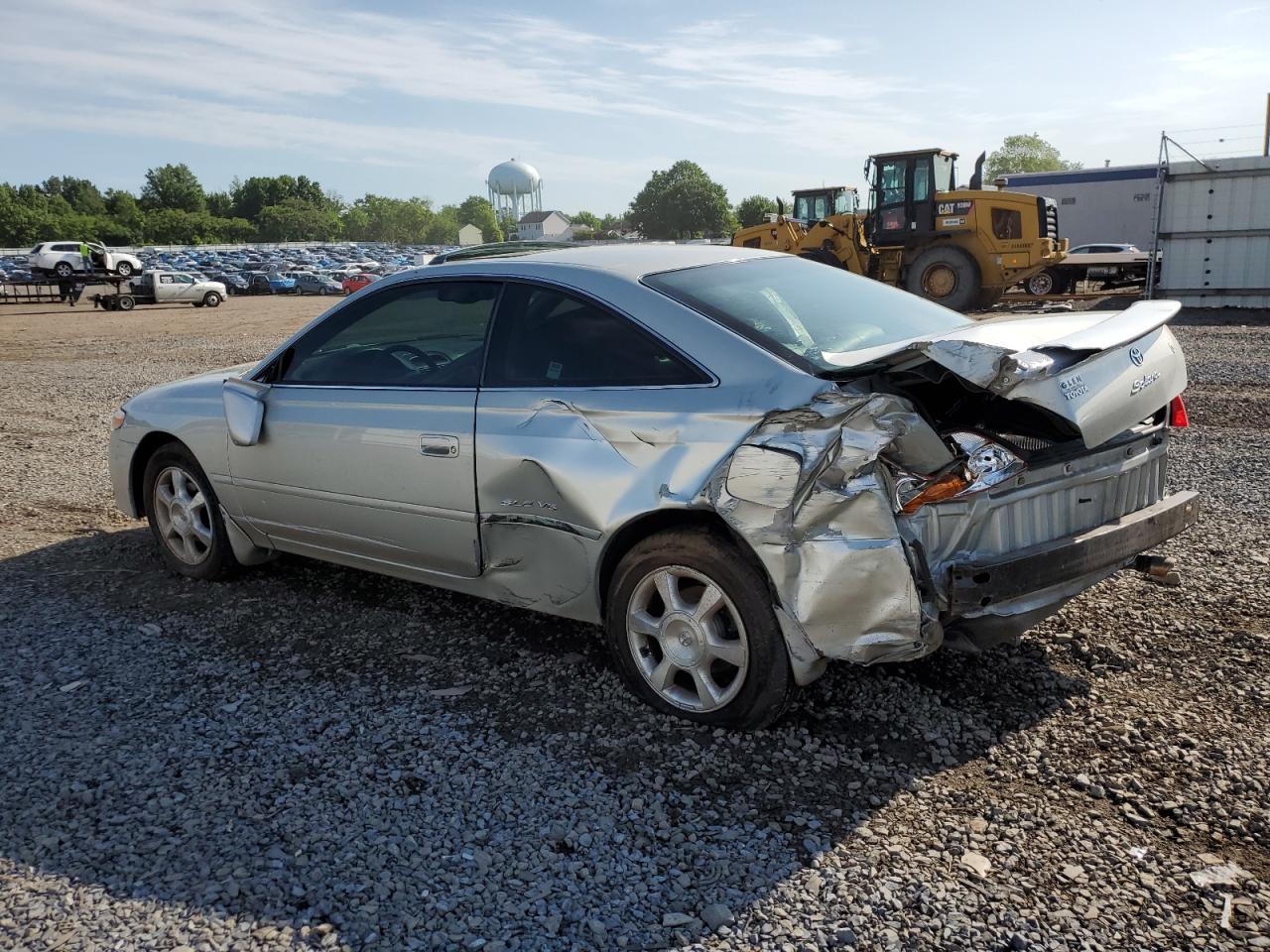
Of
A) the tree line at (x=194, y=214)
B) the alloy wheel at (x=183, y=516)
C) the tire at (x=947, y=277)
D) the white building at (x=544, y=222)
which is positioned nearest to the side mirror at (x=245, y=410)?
the alloy wheel at (x=183, y=516)

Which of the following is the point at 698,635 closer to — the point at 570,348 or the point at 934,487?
the point at 934,487

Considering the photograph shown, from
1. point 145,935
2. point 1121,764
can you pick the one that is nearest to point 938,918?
→ point 1121,764

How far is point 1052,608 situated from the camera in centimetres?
322

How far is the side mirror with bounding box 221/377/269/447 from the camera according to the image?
462cm

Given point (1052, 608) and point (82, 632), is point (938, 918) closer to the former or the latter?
point (1052, 608)

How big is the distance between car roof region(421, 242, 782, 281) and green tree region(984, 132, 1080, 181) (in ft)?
352

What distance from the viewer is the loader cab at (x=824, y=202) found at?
23531mm

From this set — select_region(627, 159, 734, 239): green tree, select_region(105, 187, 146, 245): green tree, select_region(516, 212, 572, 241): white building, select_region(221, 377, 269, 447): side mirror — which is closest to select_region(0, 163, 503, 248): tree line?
select_region(105, 187, 146, 245): green tree

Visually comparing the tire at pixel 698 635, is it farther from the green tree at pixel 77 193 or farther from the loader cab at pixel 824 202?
the green tree at pixel 77 193

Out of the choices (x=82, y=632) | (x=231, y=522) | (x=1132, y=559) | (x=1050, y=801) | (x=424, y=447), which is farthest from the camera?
(x=231, y=522)

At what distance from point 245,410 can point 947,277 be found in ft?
56.0

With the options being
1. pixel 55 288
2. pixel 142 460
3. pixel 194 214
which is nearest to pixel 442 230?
pixel 194 214

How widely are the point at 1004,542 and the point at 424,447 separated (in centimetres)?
219

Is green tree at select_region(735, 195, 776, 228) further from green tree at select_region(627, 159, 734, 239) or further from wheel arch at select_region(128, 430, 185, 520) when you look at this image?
wheel arch at select_region(128, 430, 185, 520)
